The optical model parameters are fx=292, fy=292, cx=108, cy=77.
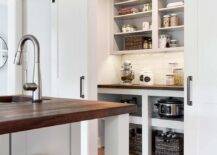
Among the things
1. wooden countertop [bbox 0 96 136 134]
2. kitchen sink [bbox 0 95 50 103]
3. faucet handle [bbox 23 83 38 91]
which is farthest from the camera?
kitchen sink [bbox 0 95 50 103]

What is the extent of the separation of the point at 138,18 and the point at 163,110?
175cm

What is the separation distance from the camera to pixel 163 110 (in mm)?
3828

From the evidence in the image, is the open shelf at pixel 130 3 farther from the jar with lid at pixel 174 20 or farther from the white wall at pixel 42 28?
the white wall at pixel 42 28

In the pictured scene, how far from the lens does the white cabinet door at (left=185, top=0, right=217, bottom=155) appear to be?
92.9 inches

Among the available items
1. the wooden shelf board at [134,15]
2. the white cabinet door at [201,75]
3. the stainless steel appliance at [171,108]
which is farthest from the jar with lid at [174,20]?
the white cabinet door at [201,75]

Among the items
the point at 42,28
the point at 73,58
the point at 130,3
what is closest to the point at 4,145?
the point at 73,58

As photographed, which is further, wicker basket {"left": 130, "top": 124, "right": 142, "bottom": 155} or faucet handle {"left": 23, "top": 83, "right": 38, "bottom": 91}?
wicker basket {"left": 130, "top": 124, "right": 142, "bottom": 155}

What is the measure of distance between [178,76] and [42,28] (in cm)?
205

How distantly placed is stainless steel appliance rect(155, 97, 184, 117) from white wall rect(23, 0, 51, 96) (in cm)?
149

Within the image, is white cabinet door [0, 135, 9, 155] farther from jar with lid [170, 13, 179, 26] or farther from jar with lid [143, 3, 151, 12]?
jar with lid [143, 3, 151, 12]

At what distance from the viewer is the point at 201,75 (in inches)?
94.8

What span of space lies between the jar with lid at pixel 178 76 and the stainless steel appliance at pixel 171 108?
16.4 inches

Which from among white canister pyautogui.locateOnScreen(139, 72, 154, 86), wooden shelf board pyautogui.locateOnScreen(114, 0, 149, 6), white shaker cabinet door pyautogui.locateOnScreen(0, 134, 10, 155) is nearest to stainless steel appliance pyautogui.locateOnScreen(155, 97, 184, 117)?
white canister pyautogui.locateOnScreen(139, 72, 154, 86)

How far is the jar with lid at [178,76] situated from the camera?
→ 425 centimetres
